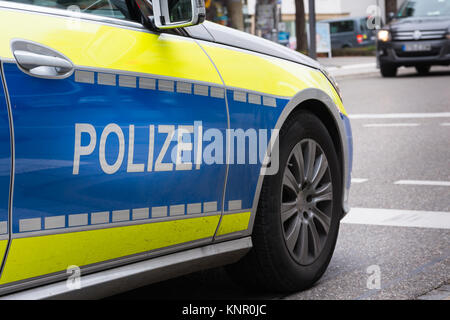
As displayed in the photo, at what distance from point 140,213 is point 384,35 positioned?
58.0ft

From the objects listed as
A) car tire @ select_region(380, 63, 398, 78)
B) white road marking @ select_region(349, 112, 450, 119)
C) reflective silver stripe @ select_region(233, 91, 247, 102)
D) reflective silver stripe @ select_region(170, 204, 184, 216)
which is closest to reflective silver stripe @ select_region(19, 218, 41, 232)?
reflective silver stripe @ select_region(170, 204, 184, 216)

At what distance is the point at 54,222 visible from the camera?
262cm

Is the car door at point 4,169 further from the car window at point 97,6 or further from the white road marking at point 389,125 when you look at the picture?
the white road marking at point 389,125

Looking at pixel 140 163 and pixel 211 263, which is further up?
pixel 140 163

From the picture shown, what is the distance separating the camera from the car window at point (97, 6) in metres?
2.93

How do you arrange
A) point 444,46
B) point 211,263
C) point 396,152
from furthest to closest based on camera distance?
point 444,46
point 396,152
point 211,263

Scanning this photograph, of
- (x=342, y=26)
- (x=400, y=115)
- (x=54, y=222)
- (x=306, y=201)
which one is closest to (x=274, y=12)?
(x=400, y=115)

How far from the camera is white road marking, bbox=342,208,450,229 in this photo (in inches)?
215

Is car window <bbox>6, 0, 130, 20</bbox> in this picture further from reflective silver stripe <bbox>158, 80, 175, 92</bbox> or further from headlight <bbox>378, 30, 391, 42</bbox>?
headlight <bbox>378, 30, 391, 42</bbox>

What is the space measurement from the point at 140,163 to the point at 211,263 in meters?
0.70

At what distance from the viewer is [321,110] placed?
4180 millimetres
